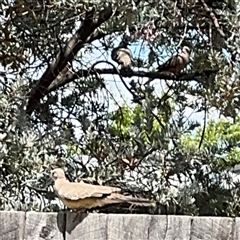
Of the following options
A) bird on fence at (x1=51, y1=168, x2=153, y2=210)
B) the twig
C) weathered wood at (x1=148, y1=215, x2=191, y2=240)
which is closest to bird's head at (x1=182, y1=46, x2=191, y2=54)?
the twig

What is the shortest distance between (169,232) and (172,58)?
1.43 metres

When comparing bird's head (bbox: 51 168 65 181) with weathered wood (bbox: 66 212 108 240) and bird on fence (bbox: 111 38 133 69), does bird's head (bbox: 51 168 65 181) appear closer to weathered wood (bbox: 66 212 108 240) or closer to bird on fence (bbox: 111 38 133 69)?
weathered wood (bbox: 66 212 108 240)

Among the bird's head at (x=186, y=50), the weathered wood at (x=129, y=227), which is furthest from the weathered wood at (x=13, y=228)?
the bird's head at (x=186, y=50)

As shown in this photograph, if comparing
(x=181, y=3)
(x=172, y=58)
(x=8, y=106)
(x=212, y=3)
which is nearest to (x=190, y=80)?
(x=172, y=58)

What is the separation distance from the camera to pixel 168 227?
2.32 meters

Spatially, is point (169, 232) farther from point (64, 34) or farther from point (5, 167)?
point (64, 34)

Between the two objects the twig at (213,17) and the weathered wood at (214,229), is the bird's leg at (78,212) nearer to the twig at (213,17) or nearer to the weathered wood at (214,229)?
the weathered wood at (214,229)

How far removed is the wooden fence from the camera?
2.28 metres

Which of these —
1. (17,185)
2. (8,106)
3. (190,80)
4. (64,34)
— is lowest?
(17,185)

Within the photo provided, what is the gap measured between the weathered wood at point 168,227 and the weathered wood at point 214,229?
39mm

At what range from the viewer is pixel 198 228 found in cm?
229

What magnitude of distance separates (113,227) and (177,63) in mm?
1380

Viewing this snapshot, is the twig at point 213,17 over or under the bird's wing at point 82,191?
over

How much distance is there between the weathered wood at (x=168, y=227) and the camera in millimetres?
2303
